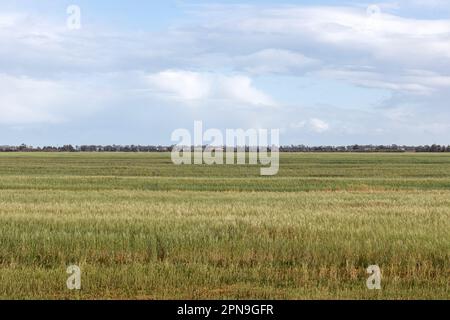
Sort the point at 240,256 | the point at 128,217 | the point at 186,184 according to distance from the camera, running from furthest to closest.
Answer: the point at 186,184 < the point at 128,217 < the point at 240,256

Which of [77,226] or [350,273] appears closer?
[350,273]

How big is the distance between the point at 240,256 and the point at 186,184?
1211 inches

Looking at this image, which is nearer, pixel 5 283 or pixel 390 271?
pixel 5 283

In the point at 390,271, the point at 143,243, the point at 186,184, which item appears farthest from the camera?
the point at 186,184

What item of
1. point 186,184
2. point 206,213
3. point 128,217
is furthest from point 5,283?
point 186,184

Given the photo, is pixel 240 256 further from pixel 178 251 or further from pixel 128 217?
pixel 128 217

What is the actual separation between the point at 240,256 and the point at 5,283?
4.97 meters

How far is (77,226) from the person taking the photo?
18.1 meters

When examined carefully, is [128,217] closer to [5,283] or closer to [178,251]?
[178,251]

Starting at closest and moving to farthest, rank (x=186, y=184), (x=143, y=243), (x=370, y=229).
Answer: (x=143, y=243) < (x=370, y=229) < (x=186, y=184)
